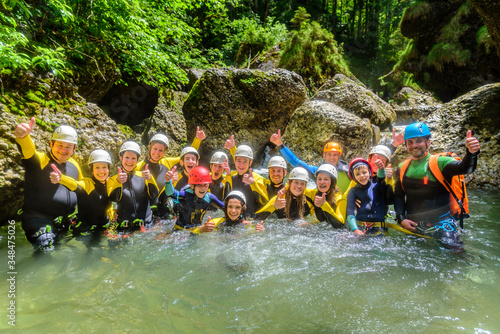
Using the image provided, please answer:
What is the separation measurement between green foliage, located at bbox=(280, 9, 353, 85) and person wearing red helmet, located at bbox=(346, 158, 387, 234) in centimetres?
960

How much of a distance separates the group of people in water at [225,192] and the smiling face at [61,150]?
1cm

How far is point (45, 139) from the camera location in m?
5.00

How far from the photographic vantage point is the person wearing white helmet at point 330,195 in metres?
4.54

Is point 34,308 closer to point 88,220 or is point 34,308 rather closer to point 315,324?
point 88,220

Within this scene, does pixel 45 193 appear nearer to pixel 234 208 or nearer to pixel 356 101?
pixel 234 208

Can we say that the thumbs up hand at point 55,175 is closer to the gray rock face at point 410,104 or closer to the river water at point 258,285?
the river water at point 258,285

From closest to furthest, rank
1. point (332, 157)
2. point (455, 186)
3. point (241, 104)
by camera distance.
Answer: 1. point (455, 186)
2. point (332, 157)
3. point (241, 104)

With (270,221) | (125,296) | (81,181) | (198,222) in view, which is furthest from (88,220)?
(270,221)

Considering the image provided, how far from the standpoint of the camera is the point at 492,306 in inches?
97.9

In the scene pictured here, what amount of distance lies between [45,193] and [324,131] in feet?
23.5

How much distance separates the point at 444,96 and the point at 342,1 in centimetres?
2346

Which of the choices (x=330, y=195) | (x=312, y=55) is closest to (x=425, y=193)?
(x=330, y=195)

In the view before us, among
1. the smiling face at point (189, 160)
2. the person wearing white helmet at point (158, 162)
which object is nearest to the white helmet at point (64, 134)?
the person wearing white helmet at point (158, 162)

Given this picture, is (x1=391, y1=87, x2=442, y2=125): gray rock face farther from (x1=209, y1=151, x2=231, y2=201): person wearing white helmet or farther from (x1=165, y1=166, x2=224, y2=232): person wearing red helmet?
(x1=165, y1=166, x2=224, y2=232): person wearing red helmet
